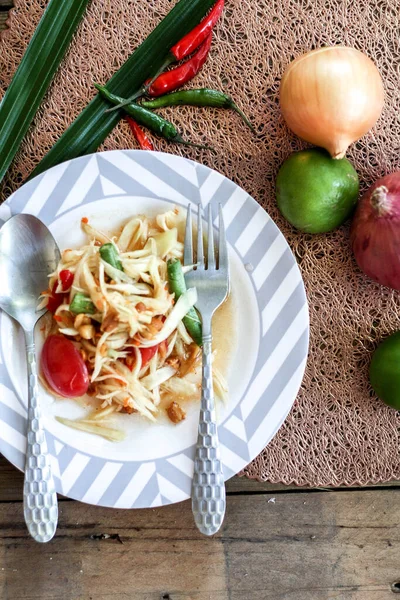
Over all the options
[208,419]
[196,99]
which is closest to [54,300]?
[208,419]

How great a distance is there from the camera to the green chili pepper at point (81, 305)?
1.84 m

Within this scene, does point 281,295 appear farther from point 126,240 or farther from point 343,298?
point 126,240

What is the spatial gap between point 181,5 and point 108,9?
29cm

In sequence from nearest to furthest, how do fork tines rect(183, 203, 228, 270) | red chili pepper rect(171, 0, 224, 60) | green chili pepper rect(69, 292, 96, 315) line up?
green chili pepper rect(69, 292, 96, 315) < fork tines rect(183, 203, 228, 270) < red chili pepper rect(171, 0, 224, 60)

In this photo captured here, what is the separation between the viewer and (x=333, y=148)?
1936 mm

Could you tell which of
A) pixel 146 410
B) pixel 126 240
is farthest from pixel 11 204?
pixel 146 410

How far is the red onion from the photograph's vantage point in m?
1.87

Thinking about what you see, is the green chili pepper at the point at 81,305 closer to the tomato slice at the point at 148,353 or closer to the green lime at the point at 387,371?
the tomato slice at the point at 148,353

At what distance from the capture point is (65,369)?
188 cm

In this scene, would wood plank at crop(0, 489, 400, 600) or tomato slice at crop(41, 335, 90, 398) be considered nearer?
tomato slice at crop(41, 335, 90, 398)

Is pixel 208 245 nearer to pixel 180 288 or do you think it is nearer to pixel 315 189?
Result: pixel 180 288

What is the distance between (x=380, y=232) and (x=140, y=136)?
0.98 m

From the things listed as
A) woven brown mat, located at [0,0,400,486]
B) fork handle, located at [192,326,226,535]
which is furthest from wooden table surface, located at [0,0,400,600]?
fork handle, located at [192,326,226,535]

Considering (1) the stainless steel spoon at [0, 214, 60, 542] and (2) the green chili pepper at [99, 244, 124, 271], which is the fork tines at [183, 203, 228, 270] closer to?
(2) the green chili pepper at [99, 244, 124, 271]
